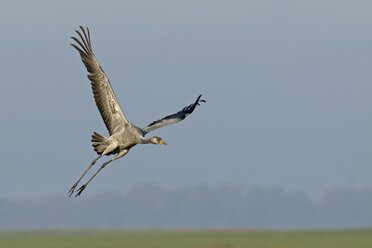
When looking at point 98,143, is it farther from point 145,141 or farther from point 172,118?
point 172,118

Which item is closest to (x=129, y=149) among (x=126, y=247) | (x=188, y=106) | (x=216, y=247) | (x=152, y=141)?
(x=152, y=141)

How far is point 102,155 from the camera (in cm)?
2302

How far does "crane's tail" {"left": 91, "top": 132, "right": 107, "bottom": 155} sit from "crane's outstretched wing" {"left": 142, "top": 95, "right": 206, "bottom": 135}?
142cm

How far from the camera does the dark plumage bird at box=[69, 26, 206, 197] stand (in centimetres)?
2202

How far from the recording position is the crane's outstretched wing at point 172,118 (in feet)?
81.8

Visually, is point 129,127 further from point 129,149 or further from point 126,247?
point 126,247

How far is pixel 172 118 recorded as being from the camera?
26.1 meters

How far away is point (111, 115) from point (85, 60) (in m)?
1.69

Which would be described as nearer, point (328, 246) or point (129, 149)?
point (129, 149)

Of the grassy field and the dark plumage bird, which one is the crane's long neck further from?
the grassy field

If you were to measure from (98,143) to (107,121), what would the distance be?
70 centimetres

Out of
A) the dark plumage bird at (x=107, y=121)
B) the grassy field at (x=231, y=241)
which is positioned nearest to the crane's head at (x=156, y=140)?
the dark plumage bird at (x=107, y=121)

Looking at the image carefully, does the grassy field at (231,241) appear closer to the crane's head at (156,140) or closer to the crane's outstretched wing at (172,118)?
the crane's outstretched wing at (172,118)

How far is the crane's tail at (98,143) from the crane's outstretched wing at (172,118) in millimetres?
1417
